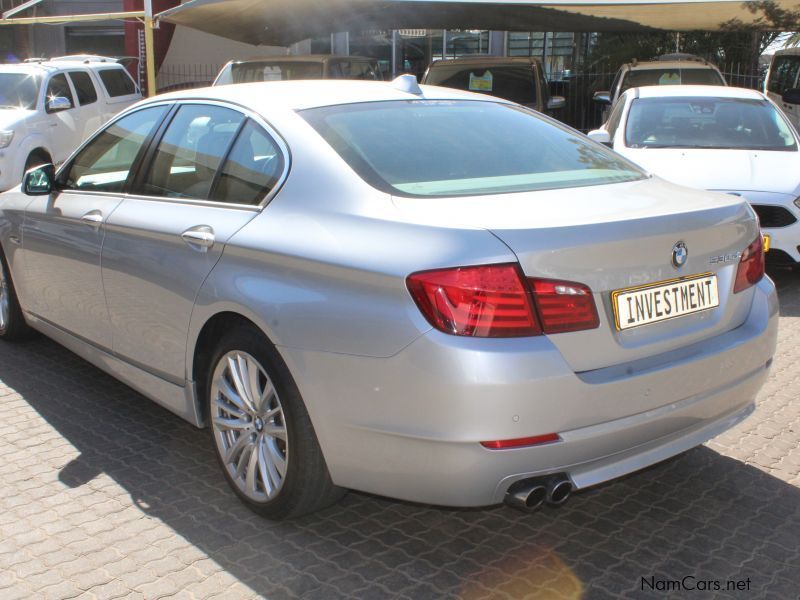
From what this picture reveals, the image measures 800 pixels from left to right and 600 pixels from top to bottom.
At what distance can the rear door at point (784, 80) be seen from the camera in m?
16.1

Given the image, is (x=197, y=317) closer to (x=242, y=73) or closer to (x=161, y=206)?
(x=161, y=206)

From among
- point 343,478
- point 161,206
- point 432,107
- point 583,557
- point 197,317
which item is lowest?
point 583,557

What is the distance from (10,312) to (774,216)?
18.4 feet

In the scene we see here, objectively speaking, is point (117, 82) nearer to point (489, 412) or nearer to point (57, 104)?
point (57, 104)

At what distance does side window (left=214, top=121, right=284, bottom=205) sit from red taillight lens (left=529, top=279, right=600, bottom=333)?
1202 mm

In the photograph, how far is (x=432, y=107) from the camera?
402 cm

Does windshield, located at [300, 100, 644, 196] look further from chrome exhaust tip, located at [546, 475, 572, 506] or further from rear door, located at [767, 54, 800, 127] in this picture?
rear door, located at [767, 54, 800, 127]

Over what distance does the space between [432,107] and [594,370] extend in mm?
1586

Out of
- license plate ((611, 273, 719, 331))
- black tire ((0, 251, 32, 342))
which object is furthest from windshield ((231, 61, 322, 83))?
license plate ((611, 273, 719, 331))

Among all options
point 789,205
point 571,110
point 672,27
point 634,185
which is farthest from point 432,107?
point 571,110

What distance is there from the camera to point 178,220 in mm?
3887

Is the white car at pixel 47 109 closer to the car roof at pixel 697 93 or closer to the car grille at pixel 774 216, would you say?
the car roof at pixel 697 93

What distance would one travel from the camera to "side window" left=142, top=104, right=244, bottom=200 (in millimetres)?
3898

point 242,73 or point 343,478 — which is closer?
point 343,478
